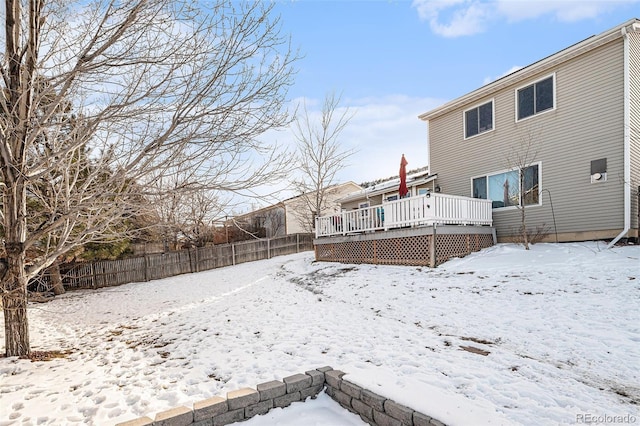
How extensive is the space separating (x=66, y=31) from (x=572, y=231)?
1167 cm

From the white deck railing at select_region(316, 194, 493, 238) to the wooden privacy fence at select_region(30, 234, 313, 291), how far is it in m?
7.73

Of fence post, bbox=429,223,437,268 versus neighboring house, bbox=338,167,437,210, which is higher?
neighboring house, bbox=338,167,437,210

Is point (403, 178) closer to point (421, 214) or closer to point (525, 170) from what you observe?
point (421, 214)

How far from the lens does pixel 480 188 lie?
11.3m

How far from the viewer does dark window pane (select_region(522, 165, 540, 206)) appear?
385 inches

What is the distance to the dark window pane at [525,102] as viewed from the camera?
10.0 meters

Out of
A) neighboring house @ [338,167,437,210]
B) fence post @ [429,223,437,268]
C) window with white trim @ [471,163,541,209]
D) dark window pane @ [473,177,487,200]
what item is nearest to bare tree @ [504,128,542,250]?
window with white trim @ [471,163,541,209]

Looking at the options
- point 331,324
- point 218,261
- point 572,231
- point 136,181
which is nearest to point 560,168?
point 572,231

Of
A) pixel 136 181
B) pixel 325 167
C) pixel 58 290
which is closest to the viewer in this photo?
pixel 136 181

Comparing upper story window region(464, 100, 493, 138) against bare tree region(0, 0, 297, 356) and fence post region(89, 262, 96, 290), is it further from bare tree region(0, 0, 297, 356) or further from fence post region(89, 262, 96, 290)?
fence post region(89, 262, 96, 290)

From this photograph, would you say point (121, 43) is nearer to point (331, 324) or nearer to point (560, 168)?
point (331, 324)

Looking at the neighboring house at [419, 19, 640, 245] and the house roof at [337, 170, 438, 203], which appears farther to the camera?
the house roof at [337, 170, 438, 203]

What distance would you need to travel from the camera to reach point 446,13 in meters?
8.03

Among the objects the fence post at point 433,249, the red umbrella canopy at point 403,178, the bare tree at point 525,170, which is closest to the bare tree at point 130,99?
the fence post at point 433,249
